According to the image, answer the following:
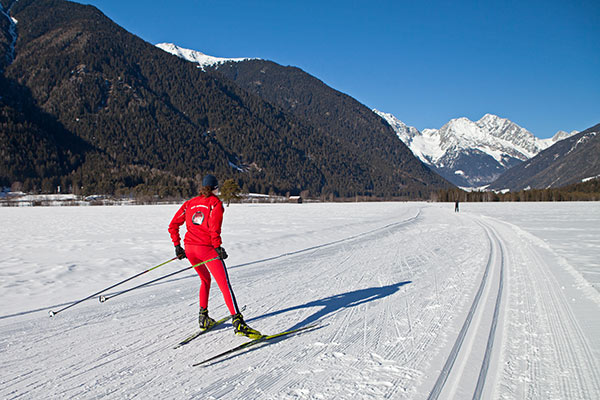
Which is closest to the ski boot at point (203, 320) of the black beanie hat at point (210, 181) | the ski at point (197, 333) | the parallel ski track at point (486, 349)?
the ski at point (197, 333)

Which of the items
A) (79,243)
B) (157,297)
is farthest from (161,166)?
(157,297)

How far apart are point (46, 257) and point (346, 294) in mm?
9284

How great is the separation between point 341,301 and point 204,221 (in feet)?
9.93

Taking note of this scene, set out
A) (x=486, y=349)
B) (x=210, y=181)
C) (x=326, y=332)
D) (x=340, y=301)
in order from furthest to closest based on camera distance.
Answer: (x=340, y=301) → (x=326, y=332) → (x=210, y=181) → (x=486, y=349)

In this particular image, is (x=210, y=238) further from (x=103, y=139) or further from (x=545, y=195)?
(x=103, y=139)

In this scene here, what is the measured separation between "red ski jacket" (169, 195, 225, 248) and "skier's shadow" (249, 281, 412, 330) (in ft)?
5.20

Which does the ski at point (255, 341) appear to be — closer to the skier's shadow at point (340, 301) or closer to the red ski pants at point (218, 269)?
the skier's shadow at point (340, 301)

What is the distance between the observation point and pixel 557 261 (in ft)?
31.0

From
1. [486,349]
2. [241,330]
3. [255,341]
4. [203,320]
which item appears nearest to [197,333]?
[203,320]

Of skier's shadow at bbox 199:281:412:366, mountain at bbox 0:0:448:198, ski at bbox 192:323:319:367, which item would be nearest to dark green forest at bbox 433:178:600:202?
mountain at bbox 0:0:448:198

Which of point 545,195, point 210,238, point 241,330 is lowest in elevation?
point 241,330

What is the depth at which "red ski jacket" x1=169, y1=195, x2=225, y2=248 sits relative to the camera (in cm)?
432

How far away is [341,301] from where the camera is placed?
20.4 feet

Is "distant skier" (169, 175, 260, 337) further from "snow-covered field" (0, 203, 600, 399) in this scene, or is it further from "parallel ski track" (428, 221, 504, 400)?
"parallel ski track" (428, 221, 504, 400)
